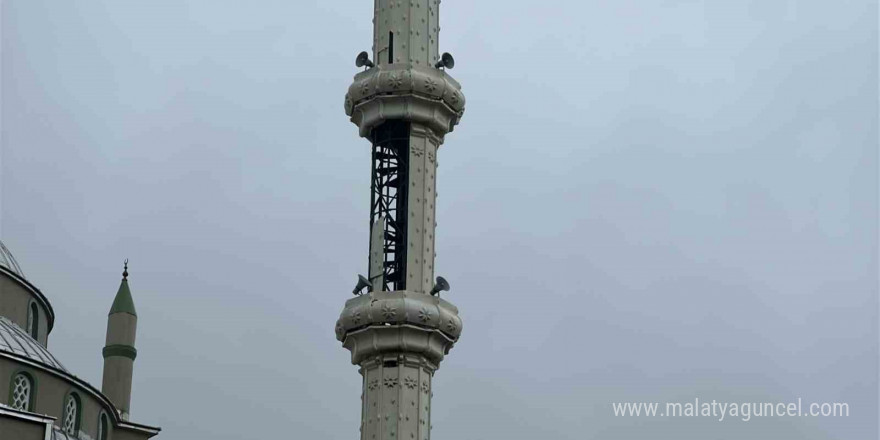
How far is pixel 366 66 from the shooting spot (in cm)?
4062

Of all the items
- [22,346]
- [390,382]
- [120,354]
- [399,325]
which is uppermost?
[120,354]

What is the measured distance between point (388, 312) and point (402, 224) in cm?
252

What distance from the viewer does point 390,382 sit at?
36656 millimetres

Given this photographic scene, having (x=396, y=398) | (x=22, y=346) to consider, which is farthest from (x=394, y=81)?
(x=22, y=346)

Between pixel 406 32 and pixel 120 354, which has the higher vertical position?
pixel 406 32

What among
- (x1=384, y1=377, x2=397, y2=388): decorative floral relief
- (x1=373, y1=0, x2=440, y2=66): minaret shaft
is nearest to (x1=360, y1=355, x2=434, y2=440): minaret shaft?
(x1=384, y1=377, x2=397, y2=388): decorative floral relief

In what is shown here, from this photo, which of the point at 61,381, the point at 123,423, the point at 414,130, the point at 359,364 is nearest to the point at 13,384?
the point at 61,381

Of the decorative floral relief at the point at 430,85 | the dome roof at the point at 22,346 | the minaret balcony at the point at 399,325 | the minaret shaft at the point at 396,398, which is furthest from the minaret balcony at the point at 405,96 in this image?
the dome roof at the point at 22,346

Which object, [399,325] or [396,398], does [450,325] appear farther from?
[396,398]

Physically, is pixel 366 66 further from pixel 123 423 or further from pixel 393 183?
pixel 123 423

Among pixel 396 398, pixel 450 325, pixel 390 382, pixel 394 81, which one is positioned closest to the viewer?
pixel 396 398

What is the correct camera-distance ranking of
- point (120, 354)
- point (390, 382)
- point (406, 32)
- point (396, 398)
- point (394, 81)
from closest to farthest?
point (396, 398) → point (390, 382) → point (394, 81) → point (406, 32) → point (120, 354)

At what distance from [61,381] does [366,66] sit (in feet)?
33.2

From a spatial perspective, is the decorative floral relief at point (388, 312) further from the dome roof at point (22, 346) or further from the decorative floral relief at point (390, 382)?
the dome roof at point (22, 346)
